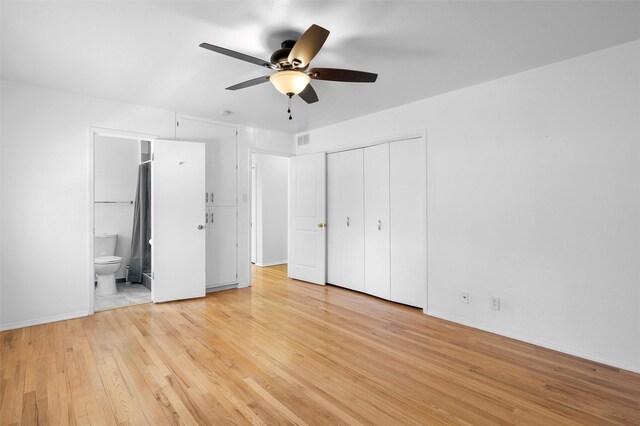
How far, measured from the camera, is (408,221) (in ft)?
13.0

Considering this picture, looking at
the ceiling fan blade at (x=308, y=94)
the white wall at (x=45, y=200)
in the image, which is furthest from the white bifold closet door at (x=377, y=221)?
the white wall at (x=45, y=200)

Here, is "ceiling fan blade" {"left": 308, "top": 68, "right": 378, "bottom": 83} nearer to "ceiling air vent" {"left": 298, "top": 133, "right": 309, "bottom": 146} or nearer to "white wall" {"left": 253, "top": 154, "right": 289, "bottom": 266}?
"ceiling air vent" {"left": 298, "top": 133, "right": 309, "bottom": 146}

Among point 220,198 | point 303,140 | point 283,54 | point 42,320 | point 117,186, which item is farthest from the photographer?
point 303,140

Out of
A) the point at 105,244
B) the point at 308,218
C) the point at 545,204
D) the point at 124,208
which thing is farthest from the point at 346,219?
the point at 105,244

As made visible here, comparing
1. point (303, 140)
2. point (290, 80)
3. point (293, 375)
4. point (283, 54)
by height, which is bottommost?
point (293, 375)

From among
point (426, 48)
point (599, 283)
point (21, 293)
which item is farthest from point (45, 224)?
point (599, 283)

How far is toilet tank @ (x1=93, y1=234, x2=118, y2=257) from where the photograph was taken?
4781 mm

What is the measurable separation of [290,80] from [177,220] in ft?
8.91

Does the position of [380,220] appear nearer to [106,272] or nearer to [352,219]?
[352,219]

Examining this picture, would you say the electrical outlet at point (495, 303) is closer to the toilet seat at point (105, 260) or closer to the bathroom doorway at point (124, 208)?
the bathroom doorway at point (124, 208)

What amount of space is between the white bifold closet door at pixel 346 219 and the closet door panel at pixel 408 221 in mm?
571

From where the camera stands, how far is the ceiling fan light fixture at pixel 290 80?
224 centimetres

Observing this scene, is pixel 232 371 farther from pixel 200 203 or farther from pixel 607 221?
pixel 607 221

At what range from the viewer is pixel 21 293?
127 inches
